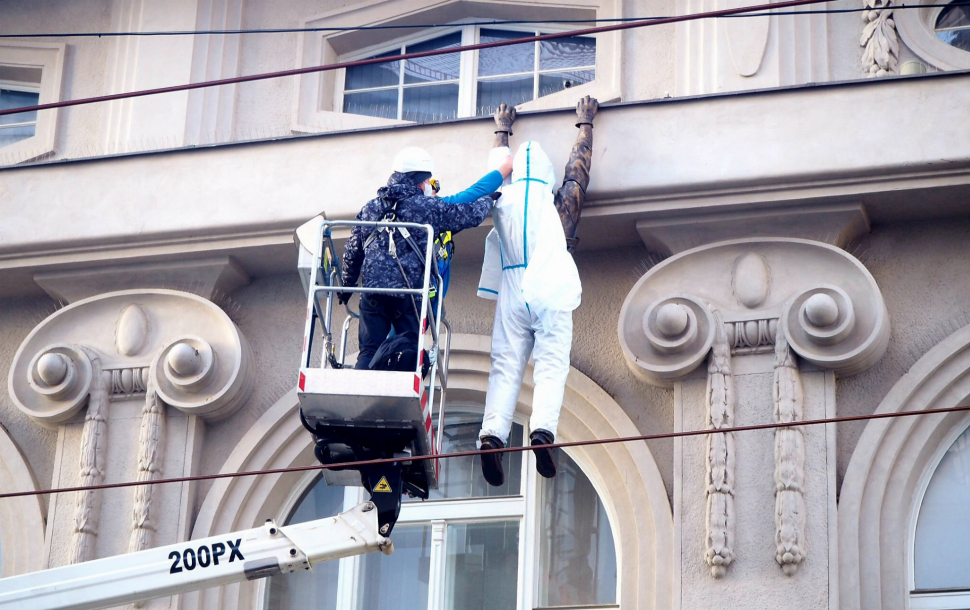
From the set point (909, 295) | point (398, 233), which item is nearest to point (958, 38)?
point (909, 295)

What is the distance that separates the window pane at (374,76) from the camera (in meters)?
14.1

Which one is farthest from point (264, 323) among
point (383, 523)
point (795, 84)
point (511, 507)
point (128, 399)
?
point (795, 84)

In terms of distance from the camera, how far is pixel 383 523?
991 centimetres

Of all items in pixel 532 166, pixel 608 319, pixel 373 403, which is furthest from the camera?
pixel 608 319

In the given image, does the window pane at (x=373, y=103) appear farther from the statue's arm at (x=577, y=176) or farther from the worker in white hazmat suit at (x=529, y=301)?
the worker in white hazmat suit at (x=529, y=301)

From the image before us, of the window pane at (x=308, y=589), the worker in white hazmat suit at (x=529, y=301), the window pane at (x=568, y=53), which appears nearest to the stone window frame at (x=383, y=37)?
the window pane at (x=568, y=53)

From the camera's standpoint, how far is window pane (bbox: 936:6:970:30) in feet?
41.1

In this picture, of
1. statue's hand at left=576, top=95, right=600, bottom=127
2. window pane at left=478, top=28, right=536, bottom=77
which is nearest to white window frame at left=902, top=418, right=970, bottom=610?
statue's hand at left=576, top=95, right=600, bottom=127

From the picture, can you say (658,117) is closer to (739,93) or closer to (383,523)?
(739,93)

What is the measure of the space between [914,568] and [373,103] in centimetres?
577

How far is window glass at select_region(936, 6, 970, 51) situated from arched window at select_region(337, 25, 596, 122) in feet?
8.52

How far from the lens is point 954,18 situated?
→ 41.2ft

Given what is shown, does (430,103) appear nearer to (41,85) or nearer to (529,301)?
(41,85)

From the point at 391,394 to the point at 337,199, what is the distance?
305 centimetres
